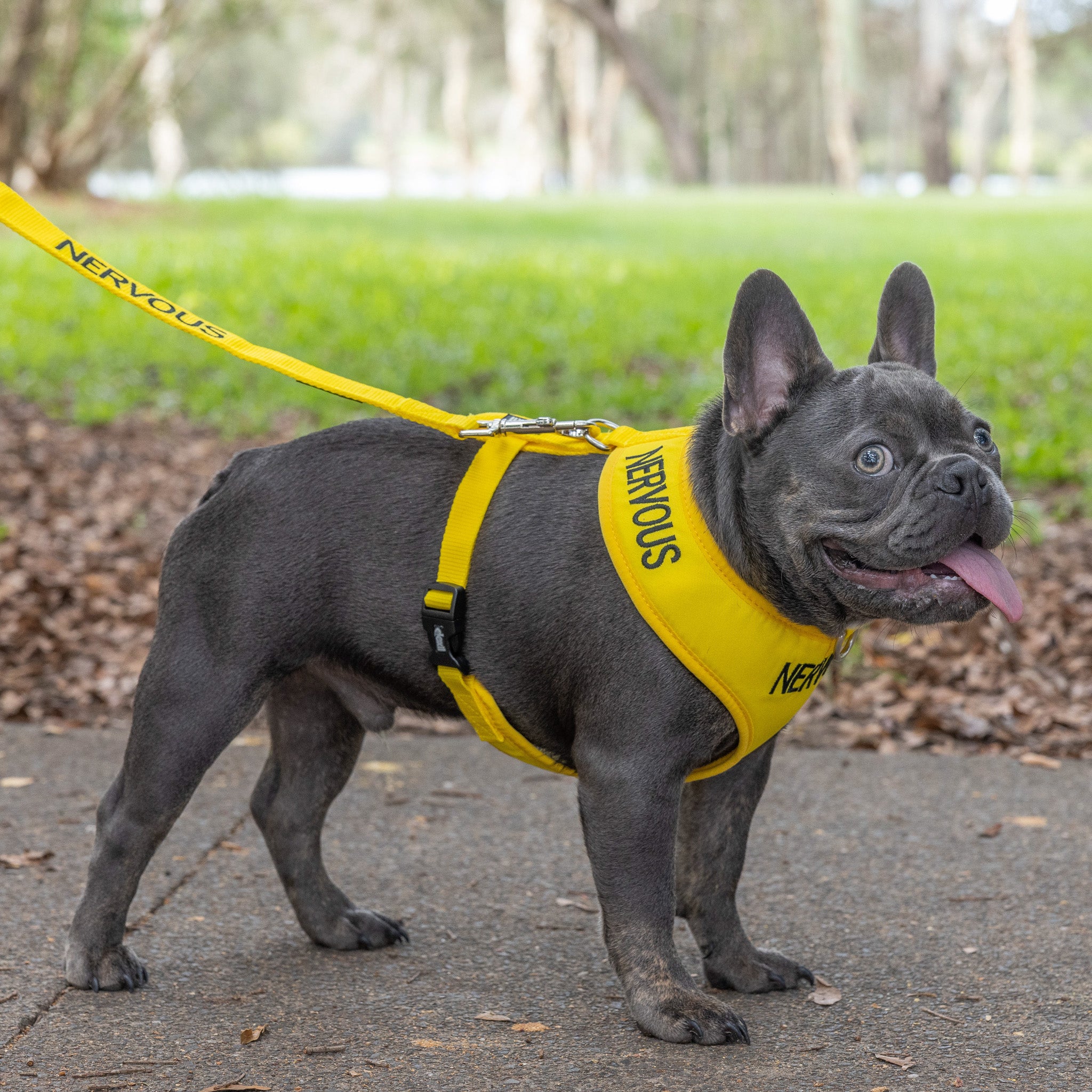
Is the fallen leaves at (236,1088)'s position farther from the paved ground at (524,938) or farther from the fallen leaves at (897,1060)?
the fallen leaves at (897,1060)

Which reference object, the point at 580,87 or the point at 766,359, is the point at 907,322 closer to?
the point at 766,359

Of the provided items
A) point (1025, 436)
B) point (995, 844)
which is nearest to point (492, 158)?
point (1025, 436)

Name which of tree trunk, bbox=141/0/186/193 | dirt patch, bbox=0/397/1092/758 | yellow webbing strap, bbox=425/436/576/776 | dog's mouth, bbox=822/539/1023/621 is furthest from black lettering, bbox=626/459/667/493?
tree trunk, bbox=141/0/186/193

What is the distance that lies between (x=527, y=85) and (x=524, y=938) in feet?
117

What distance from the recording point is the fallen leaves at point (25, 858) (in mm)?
4285

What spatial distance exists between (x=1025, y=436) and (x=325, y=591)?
23.3 ft

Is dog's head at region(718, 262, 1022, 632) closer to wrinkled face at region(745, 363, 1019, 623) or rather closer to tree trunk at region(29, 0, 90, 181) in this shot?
wrinkled face at region(745, 363, 1019, 623)

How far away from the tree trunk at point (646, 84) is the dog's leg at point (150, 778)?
3604cm

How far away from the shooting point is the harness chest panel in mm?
3156

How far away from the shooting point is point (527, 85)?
37.0 meters

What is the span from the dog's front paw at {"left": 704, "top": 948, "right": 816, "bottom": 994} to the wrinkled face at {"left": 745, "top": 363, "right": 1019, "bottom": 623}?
3.31 ft

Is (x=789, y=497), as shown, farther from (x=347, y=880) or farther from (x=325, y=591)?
(x=347, y=880)

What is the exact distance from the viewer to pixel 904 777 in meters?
5.18

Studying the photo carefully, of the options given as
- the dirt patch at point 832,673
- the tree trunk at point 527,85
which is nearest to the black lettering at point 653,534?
the dirt patch at point 832,673
